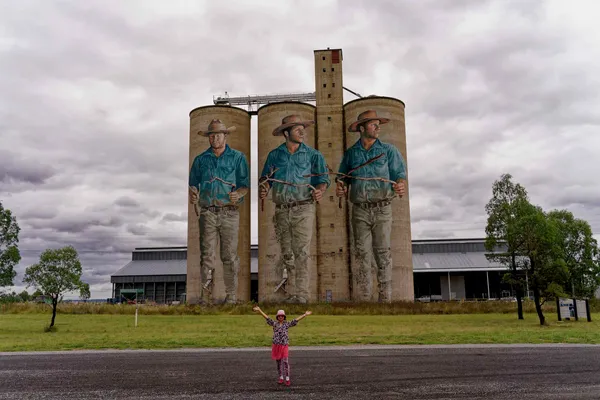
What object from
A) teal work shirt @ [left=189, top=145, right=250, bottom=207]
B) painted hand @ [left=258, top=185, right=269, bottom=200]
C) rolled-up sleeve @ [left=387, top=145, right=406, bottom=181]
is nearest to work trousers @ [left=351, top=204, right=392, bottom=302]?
rolled-up sleeve @ [left=387, top=145, right=406, bottom=181]

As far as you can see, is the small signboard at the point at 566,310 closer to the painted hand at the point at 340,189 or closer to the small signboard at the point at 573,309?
the small signboard at the point at 573,309

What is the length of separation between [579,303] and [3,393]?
4092cm

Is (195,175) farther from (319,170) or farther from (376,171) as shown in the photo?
(376,171)

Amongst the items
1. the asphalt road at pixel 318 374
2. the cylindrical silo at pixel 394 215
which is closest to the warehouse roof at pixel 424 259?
the cylindrical silo at pixel 394 215

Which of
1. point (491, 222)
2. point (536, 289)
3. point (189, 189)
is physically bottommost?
point (536, 289)

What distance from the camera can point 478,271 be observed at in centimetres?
8581

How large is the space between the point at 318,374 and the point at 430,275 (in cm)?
8268

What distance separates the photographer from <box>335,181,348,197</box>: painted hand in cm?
6794

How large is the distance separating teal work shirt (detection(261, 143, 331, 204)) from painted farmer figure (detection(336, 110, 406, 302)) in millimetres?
3426

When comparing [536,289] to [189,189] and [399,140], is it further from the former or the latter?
[189,189]

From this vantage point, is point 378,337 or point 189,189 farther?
point 189,189

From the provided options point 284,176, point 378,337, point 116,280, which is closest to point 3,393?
point 378,337

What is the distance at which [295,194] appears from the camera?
6656 cm

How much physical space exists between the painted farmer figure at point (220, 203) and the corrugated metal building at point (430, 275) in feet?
67.8
